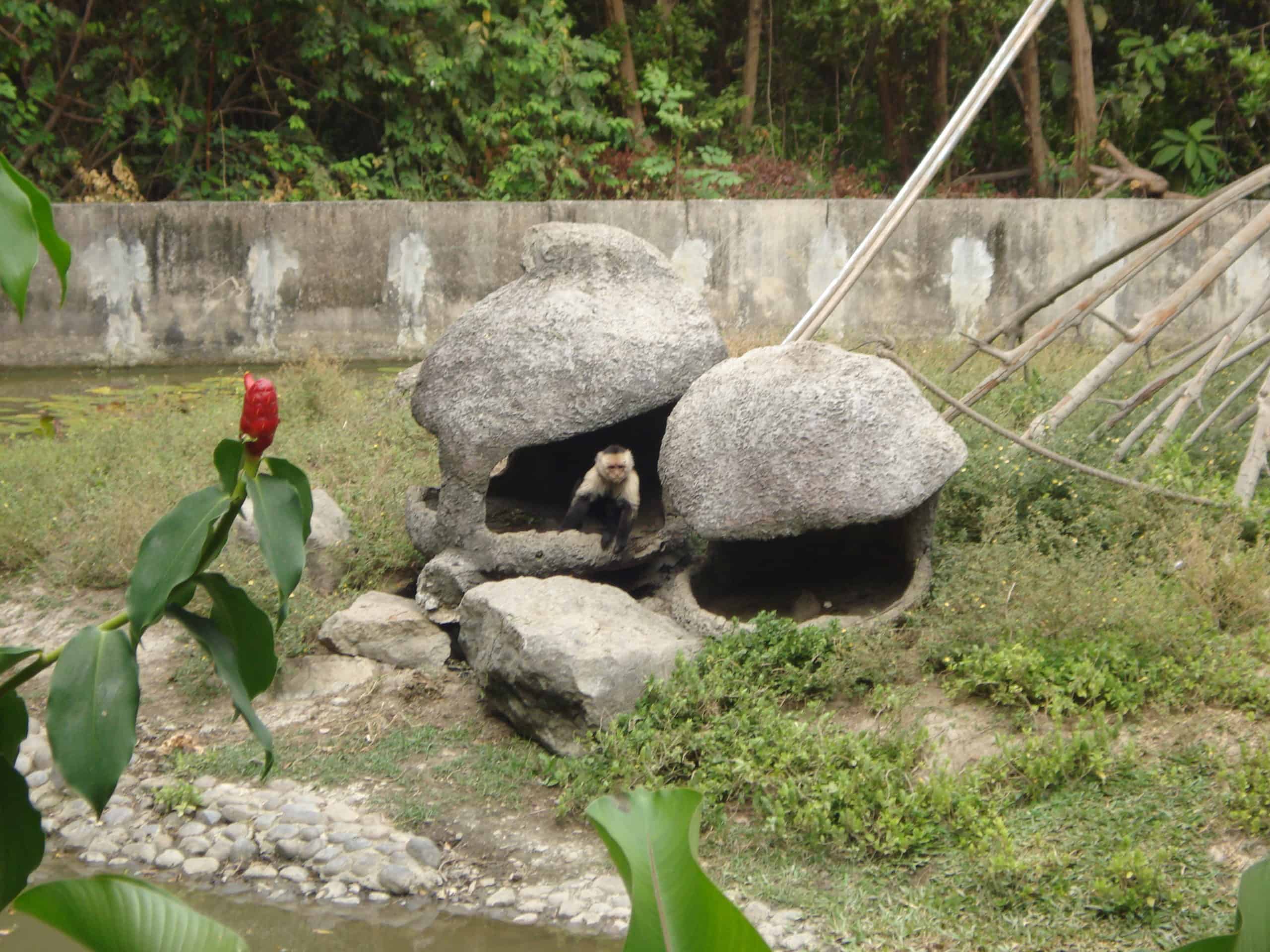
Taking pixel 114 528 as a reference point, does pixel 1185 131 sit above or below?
above

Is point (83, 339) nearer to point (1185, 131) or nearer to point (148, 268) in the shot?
point (148, 268)

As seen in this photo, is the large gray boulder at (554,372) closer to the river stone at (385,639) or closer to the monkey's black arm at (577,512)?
the monkey's black arm at (577,512)

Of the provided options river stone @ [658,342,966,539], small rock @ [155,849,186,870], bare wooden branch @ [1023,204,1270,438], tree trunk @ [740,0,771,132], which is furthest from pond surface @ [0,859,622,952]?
tree trunk @ [740,0,771,132]

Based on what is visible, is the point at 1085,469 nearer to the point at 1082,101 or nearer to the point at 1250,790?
the point at 1250,790

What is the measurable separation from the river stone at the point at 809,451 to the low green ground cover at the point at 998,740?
1.59 ft

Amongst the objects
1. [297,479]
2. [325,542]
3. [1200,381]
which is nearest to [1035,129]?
[1200,381]

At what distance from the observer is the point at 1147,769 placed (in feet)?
14.5

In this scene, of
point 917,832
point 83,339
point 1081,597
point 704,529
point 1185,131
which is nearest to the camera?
point 917,832

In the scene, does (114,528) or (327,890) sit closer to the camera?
(327,890)

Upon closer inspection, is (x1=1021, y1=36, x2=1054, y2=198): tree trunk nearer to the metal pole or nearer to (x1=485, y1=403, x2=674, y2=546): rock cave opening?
the metal pole

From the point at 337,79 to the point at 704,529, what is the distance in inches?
408

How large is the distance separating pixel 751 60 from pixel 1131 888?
1308cm

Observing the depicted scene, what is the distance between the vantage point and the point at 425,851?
4.51 meters

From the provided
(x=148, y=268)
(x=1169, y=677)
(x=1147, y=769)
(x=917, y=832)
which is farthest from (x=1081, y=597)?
(x=148, y=268)
